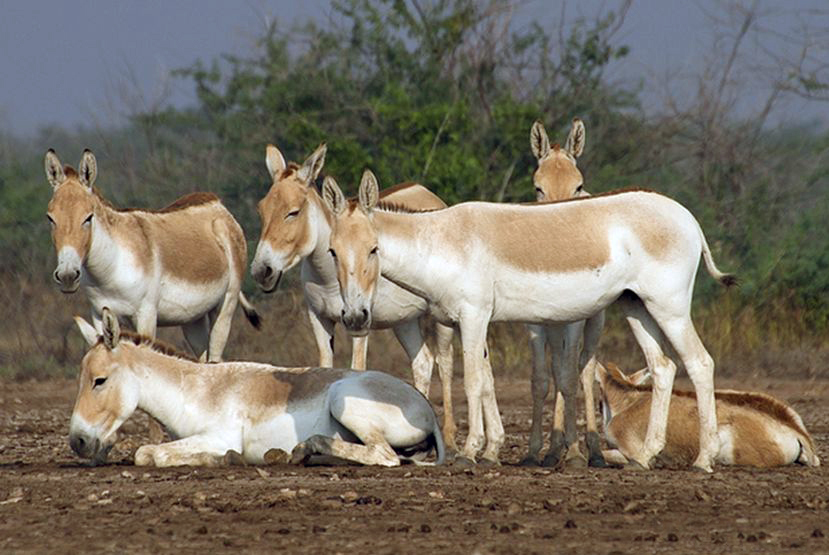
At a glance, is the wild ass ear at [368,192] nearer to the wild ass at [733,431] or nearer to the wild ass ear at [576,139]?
the wild ass at [733,431]

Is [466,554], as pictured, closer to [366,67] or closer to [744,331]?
[744,331]

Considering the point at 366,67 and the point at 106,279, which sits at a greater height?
the point at 366,67

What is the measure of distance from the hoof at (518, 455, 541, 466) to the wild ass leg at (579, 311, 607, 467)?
381 mm

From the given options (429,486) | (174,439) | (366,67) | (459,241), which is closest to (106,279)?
(174,439)

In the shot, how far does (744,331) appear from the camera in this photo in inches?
819

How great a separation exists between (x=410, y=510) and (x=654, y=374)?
9.81 feet

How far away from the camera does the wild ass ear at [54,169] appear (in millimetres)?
12539

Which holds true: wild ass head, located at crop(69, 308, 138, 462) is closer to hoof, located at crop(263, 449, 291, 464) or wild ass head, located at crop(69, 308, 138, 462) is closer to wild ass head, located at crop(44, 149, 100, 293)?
hoof, located at crop(263, 449, 291, 464)

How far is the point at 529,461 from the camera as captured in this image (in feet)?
38.3

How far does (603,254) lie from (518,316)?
69cm

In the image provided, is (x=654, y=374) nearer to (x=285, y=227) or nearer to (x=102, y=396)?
(x=285, y=227)

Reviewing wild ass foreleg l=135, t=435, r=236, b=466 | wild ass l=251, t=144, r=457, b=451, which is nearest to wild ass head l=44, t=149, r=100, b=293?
wild ass l=251, t=144, r=457, b=451

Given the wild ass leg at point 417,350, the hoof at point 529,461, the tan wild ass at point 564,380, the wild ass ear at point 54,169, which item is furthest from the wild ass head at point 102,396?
the wild ass leg at point 417,350

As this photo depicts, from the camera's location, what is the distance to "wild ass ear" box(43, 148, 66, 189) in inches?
494
